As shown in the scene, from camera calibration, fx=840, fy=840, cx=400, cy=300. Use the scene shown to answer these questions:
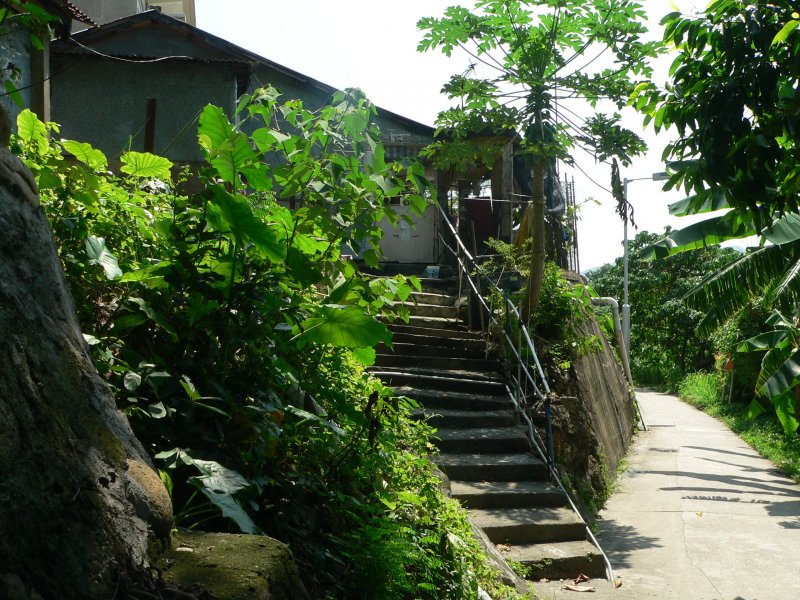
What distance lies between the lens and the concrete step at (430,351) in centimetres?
1134

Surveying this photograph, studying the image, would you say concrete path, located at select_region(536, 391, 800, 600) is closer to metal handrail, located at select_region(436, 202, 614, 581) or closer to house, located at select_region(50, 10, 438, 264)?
metal handrail, located at select_region(436, 202, 614, 581)

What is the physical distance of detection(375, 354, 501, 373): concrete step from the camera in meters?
11.0

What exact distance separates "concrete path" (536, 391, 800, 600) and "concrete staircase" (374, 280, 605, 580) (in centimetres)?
43

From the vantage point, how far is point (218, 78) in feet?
48.0

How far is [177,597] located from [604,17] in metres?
8.69

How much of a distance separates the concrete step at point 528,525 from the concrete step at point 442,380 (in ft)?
7.90

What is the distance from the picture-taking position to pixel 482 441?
31.3 feet

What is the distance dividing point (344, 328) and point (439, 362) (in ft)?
22.8

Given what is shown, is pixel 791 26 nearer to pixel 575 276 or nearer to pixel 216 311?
pixel 216 311

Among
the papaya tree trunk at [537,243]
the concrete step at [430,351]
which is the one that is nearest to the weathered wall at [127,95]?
the concrete step at [430,351]

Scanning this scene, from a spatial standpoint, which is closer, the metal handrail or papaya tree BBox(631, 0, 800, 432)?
papaya tree BBox(631, 0, 800, 432)

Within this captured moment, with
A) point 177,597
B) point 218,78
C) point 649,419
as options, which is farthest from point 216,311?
point 649,419

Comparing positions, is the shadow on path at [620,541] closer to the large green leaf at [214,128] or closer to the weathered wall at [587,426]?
the weathered wall at [587,426]

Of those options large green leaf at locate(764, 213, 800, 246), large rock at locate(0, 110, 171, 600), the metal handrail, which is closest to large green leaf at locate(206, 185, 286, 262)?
large rock at locate(0, 110, 171, 600)
